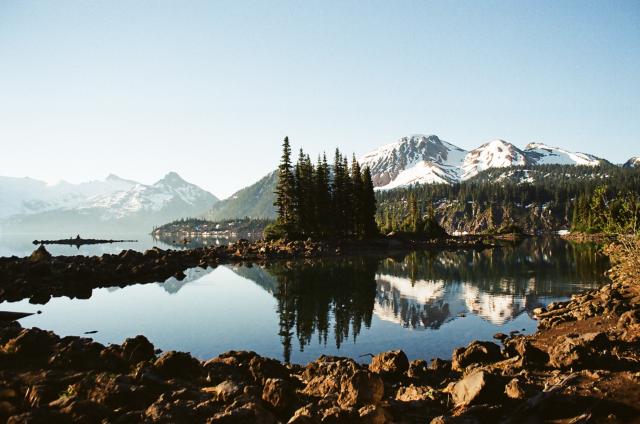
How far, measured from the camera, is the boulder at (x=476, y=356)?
726 inches

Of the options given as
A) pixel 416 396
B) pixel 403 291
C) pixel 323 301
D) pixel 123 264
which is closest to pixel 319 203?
pixel 123 264

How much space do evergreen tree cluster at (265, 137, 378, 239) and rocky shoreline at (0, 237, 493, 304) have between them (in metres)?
5.40

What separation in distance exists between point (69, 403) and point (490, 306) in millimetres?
30982

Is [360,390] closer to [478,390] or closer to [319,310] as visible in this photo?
[478,390]

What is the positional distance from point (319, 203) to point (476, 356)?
7609 cm

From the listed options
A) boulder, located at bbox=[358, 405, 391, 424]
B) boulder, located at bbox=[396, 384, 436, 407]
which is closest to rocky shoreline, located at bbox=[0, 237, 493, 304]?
boulder, located at bbox=[396, 384, 436, 407]

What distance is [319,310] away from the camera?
33531 mm

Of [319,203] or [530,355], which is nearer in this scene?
[530,355]

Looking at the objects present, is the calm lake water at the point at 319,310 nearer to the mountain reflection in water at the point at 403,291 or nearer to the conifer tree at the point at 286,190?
the mountain reflection in water at the point at 403,291

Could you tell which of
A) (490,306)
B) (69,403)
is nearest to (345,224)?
(490,306)

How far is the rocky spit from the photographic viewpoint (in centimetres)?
1122

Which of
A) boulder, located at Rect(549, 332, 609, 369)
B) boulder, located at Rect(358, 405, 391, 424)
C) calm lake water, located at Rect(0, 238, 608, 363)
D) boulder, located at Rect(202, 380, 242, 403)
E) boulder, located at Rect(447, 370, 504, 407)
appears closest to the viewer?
boulder, located at Rect(358, 405, 391, 424)

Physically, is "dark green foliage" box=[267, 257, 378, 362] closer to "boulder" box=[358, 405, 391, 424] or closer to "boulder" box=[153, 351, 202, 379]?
"boulder" box=[153, 351, 202, 379]

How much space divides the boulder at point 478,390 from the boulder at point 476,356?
5751mm
